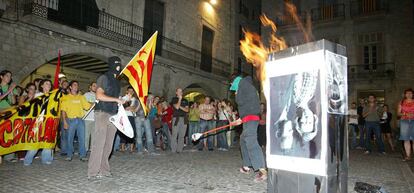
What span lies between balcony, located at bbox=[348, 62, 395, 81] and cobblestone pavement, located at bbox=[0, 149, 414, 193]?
18846 mm

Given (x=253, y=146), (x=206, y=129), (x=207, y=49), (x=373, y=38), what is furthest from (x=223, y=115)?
(x=373, y=38)

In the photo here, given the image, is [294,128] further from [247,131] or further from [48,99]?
[48,99]

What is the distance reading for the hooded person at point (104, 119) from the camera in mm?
4816

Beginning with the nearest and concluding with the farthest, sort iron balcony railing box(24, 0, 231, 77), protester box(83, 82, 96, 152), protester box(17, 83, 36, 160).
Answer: protester box(17, 83, 36, 160)
protester box(83, 82, 96, 152)
iron balcony railing box(24, 0, 231, 77)

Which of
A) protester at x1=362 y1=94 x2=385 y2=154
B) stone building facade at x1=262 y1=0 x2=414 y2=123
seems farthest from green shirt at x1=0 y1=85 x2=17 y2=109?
stone building facade at x1=262 y1=0 x2=414 y2=123

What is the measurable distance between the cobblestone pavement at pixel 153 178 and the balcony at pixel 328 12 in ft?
70.0

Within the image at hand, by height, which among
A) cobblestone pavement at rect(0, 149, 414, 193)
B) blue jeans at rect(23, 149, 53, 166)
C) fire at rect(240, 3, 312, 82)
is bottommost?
cobblestone pavement at rect(0, 149, 414, 193)

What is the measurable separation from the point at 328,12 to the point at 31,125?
25.2 metres

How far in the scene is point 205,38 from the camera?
21.4 meters

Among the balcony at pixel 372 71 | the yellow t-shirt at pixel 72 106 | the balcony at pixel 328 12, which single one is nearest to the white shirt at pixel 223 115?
the yellow t-shirt at pixel 72 106

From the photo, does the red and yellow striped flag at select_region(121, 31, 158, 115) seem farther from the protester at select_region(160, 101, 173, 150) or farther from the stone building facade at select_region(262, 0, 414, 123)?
the stone building facade at select_region(262, 0, 414, 123)

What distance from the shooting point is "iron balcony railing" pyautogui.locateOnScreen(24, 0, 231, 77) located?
11144 mm

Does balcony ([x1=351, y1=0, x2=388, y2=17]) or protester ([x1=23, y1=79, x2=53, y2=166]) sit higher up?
balcony ([x1=351, y1=0, x2=388, y2=17])

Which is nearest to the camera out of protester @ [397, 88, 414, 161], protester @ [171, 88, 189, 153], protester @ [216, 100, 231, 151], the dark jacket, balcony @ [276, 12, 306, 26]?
the dark jacket
